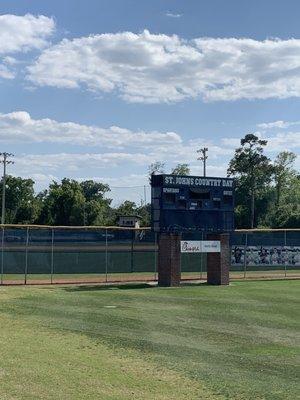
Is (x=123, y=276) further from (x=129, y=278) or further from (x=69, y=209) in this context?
(x=69, y=209)

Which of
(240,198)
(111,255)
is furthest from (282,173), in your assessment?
(111,255)

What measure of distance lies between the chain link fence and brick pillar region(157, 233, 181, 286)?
10.1 ft

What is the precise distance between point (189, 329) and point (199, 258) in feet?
65.1

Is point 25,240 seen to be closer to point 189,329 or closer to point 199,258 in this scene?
point 199,258

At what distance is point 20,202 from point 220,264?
294 feet

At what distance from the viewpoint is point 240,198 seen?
9806 cm

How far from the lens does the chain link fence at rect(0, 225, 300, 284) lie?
1054 inches

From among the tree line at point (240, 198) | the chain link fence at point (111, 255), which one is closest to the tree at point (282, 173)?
the tree line at point (240, 198)

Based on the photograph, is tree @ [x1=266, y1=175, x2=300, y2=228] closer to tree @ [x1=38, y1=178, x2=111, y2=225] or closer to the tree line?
the tree line

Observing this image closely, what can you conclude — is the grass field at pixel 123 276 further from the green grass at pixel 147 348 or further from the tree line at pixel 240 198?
the tree line at pixel 240 198

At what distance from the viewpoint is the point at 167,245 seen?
2391 centimetres

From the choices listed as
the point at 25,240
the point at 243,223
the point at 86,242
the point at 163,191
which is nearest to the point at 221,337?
the point at 163,191

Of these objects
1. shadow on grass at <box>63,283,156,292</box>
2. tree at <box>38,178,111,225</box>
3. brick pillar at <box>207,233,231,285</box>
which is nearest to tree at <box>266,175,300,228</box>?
tree at <box>38,178,111,225</box>

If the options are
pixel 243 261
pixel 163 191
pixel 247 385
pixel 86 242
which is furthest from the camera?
pixel 243 261
